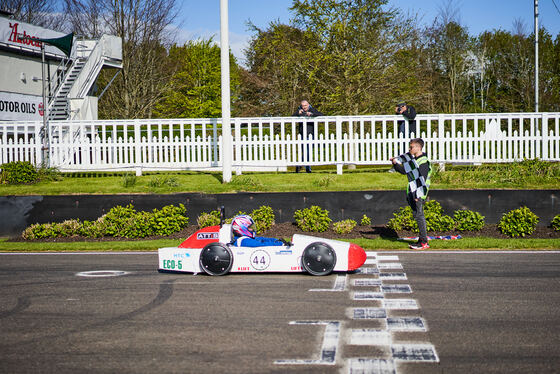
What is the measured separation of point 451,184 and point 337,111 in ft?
41.4

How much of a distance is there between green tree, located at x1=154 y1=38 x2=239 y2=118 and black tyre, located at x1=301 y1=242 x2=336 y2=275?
136 ft

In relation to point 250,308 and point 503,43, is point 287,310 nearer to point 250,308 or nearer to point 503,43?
point 250,308

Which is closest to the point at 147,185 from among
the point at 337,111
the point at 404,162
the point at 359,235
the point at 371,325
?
the point at 359,235

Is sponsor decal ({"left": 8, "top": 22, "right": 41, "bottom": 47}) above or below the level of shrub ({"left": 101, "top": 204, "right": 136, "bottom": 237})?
above

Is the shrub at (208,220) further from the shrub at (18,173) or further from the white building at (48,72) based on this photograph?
the white building at (48,72)

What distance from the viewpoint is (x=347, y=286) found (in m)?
8.09

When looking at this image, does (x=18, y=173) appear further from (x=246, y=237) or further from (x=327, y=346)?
(x=327, y=346)

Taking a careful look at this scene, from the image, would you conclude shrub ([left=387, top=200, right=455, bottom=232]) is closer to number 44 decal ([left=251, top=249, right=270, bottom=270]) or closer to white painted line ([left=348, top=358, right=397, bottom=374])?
number 44 decal ([left=251, top=249, right=270, bottom=270])

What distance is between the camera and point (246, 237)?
908 cm

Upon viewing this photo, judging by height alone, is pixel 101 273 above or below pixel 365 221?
below

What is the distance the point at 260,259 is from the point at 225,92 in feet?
24.8

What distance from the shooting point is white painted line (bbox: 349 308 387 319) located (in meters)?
6.44

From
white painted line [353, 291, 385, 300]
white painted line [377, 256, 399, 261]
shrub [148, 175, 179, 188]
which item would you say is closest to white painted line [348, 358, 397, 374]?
white painted line [353, 291, 385, 300]

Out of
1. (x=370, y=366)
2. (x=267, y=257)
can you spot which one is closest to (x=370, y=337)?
(x=370, y=366)
